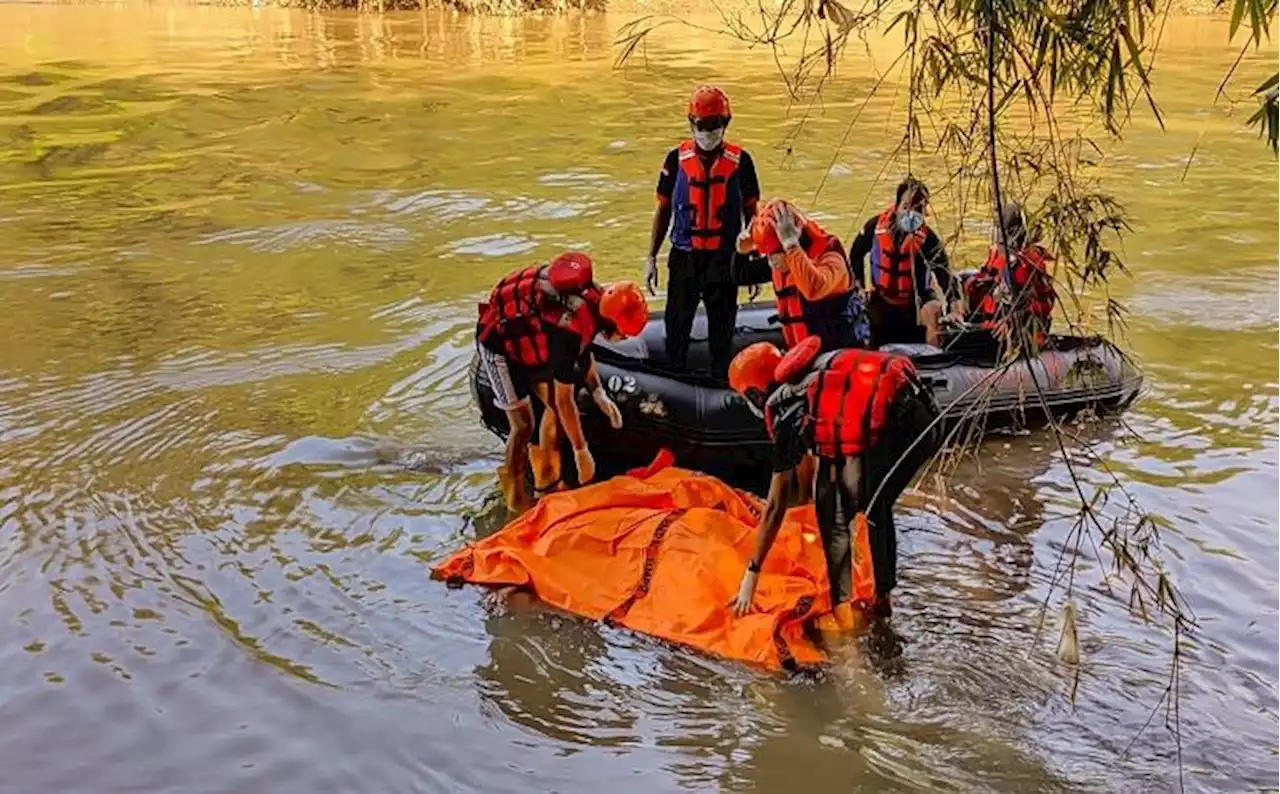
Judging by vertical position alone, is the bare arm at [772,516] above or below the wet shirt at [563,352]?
below

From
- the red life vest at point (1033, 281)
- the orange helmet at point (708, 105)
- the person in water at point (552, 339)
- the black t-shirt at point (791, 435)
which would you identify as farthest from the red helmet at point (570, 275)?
the red life vest at point (1033, 281)

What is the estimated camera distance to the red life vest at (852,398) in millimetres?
4395

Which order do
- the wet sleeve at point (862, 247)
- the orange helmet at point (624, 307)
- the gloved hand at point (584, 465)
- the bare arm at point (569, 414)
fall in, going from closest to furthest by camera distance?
1. the orange helmet at point (624, 307)
2. the bare arm at point (569, 414)
3. the gloved hand at point (584, 465)
4. the wet sleeve at point (862, 247)

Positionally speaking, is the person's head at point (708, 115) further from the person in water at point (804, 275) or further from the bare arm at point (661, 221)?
the person in water at point (804, 275)

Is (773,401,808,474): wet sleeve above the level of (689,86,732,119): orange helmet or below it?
below

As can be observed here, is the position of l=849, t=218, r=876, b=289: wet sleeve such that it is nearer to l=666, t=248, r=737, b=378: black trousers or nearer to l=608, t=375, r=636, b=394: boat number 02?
l=666, t=248, r=737, b=378: black trousers

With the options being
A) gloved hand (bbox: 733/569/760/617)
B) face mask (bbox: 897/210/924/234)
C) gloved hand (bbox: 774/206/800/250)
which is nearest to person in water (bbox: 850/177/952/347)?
face mask (bbox: 897/210/924/234)

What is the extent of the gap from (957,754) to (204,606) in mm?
2973

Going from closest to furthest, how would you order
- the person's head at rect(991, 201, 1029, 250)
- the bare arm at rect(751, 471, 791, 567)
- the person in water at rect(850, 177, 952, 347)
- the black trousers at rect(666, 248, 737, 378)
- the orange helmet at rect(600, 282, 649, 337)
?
the person's head at rect(991, 201, 1029, 250)
the bare arm at rect(751, 471, 791, 567)
the orange helmet at rect(600, 282, 649, 337)
the black trousers at rect(666, 248, 737, 378)
the person in water at rect(850, 177, 952, 347)

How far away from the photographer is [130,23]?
27.7m

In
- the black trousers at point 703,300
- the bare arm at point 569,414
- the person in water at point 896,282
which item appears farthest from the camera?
the person in water at point 896,282

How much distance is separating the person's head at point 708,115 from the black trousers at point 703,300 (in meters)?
0.54

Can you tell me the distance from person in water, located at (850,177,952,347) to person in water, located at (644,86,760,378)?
91 centimetres

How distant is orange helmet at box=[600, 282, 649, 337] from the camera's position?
5.29 meters
